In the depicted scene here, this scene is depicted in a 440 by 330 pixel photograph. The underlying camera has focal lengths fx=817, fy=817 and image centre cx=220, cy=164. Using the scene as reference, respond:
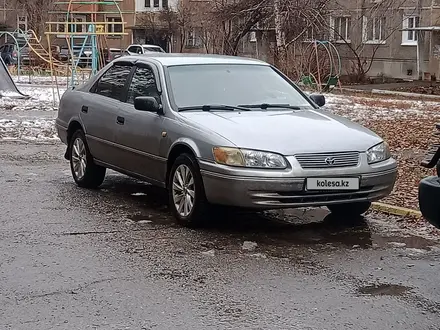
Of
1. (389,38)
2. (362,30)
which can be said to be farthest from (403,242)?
(389,38)

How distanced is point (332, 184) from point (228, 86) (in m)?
1.92

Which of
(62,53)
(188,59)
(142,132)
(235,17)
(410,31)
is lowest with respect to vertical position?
(142,132)

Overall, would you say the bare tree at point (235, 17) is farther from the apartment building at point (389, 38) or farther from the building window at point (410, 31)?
the building window at point (410, 31)

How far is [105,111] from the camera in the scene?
30.3ft

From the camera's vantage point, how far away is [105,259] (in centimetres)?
661

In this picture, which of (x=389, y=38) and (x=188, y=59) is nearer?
(x=188, y=59)

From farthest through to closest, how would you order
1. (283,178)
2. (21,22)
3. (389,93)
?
1. (21,22)
2. (389,93)
3. (283,178)

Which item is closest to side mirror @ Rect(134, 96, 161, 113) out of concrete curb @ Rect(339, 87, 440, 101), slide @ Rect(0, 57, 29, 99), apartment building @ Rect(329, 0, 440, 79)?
slide @ Rect(0, 57, 29, 99)

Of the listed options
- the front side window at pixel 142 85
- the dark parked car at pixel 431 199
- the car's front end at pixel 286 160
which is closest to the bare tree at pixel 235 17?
the front side window at pixel 142 85

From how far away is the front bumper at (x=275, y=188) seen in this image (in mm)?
7086

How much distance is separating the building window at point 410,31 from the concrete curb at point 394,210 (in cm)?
3185

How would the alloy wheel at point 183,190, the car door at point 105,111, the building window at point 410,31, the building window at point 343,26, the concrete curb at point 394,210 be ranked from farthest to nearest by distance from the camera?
1. the building window at point 343,26
2. the building window at point 410,31
3. the car door at point 105,111
4. the concrete curb at point 394,210
5. the alloy wheel at point 183,190

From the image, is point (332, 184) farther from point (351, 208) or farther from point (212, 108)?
point (212, 108)

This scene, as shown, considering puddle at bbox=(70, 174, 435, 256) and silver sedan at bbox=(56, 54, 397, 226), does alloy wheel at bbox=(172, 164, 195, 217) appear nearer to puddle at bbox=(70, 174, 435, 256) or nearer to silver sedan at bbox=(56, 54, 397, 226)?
silver sedan at bbox=(56, 54, 397, 226)
